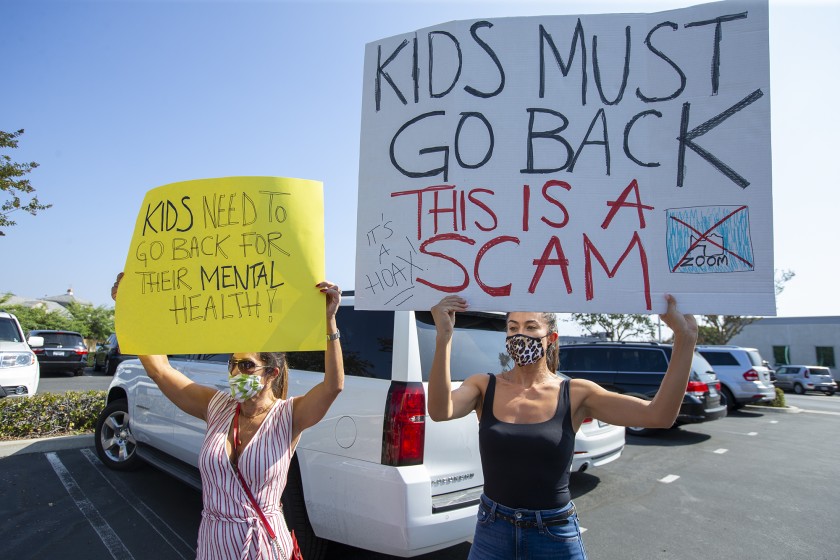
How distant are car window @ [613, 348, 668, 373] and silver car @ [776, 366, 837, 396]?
24.5 meters

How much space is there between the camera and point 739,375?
13.9 metres

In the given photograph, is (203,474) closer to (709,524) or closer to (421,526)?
(421,526)

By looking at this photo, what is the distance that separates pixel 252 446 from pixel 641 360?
9.60m

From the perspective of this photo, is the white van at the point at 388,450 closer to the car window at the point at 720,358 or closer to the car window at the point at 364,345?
the car window at the point at 364,345

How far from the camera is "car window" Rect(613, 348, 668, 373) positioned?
32.3 ft

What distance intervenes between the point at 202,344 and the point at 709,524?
4903 mm

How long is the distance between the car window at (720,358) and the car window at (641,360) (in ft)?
17.2

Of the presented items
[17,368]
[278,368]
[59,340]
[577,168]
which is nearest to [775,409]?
[577,168]

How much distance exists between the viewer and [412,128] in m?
2.13

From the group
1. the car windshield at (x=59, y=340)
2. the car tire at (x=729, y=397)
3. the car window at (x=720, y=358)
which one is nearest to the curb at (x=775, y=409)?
the car tire at (x=729, y=397)

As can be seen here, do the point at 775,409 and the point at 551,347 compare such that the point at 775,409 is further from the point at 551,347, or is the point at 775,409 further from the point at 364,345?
the point at 551,347

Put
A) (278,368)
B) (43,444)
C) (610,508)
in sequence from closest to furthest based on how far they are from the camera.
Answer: (278,368)
(610,508)
(43,444)

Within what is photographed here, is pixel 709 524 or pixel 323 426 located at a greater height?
pixel 323 426

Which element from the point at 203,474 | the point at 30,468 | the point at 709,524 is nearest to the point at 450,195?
the point at 203,474
